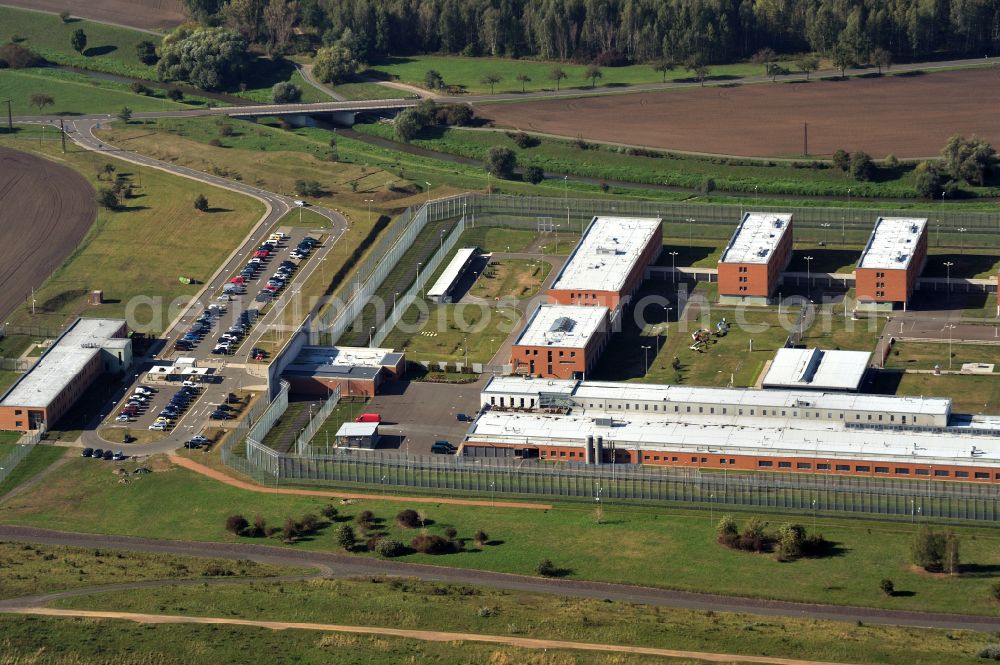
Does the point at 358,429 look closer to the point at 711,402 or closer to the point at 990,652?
the point at 711,402

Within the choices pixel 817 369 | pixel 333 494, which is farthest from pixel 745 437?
pixel 333 494

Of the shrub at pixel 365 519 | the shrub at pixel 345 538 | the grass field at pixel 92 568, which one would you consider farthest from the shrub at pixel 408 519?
the grass field at pixel 92 568

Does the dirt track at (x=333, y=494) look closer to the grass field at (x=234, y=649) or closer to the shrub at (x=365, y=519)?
the shrub at (x=365, y=519)

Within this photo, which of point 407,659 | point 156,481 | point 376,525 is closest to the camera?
point 407,659

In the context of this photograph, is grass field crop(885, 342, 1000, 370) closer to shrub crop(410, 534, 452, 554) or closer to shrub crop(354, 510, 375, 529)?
shrub crop(410, 534, 452, 554)

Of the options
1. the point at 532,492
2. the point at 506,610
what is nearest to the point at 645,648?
the point at 506,610

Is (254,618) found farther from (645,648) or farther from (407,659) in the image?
(645,648)
